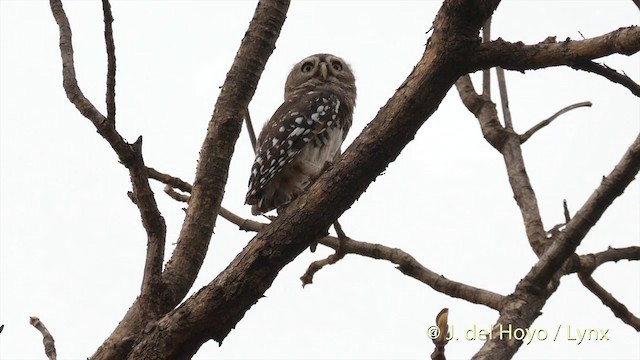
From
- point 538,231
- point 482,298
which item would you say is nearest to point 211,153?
point 482,298

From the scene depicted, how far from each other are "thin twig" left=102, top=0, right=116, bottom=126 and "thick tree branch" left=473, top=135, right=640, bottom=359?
5.96 ft

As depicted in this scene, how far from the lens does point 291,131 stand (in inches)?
290

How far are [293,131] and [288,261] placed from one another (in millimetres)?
3966

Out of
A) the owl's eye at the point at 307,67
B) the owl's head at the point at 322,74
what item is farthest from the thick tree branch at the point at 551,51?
the owl's eye at the point at 307,67

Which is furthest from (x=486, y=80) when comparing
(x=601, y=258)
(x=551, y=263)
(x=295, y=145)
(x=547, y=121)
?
(x=551, y=263)

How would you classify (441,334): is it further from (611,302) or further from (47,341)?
(611,302)

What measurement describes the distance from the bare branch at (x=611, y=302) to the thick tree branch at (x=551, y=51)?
1977mm

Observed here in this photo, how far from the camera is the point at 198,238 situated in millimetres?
4277

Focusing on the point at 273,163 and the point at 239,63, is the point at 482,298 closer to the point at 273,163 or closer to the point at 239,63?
the point at 239,63

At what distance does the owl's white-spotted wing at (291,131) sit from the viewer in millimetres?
7082

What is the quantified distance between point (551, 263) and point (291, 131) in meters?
3.60

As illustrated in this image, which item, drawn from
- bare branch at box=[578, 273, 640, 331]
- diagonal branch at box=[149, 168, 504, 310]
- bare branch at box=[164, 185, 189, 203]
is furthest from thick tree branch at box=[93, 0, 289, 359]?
bare branch at box=[578, 273, 640, 331]

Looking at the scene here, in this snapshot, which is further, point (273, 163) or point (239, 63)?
point (273, 163)

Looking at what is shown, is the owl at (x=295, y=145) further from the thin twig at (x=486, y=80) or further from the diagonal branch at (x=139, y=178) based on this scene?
the diagonal branch at (x=139, y=178)
